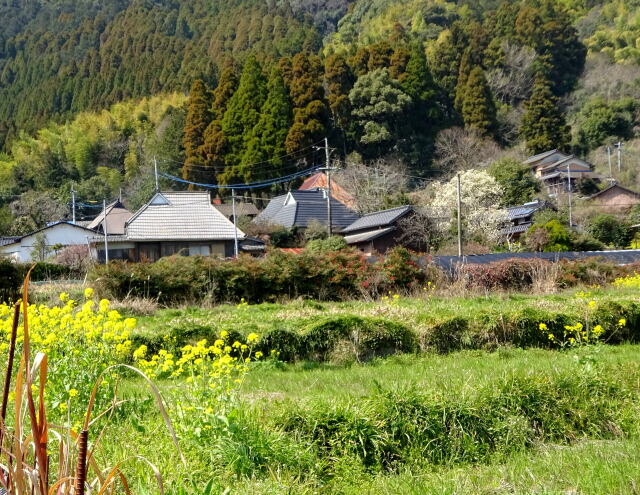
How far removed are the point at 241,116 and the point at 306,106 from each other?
455 cm

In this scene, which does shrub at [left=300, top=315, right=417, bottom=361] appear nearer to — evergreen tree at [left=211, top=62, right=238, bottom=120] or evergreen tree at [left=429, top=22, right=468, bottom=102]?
evergreen tree at [left=211, top=62, right=238, bottom=120]

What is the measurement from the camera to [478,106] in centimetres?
4400

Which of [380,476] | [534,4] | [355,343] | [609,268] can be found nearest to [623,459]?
[380,476]

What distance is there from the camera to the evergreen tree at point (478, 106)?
43812 mm

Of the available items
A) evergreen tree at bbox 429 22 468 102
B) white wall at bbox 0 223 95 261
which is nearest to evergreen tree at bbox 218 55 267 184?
white wall at bbox 0 223 95 261

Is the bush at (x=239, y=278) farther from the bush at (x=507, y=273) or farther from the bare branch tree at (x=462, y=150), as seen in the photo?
the bare branch tree at (x=462, y=150)

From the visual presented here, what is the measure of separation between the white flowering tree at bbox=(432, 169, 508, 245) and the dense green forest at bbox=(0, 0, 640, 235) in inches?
318

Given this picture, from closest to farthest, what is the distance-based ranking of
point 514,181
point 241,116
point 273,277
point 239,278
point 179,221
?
point 239,278 < point 273,277 < point 179,221 < point 514,181 < point 241,116

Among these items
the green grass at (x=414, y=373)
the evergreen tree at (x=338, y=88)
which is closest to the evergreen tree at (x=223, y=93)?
the evergreen tree at (x=338, y=88)

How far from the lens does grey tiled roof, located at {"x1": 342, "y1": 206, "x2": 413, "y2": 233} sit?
97.6 feet

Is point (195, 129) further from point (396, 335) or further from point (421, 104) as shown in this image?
point (396, 335)

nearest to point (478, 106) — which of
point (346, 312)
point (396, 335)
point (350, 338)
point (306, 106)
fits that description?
point (306, 106)

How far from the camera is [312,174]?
142 ft

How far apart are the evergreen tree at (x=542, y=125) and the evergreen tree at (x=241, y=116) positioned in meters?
19.1
